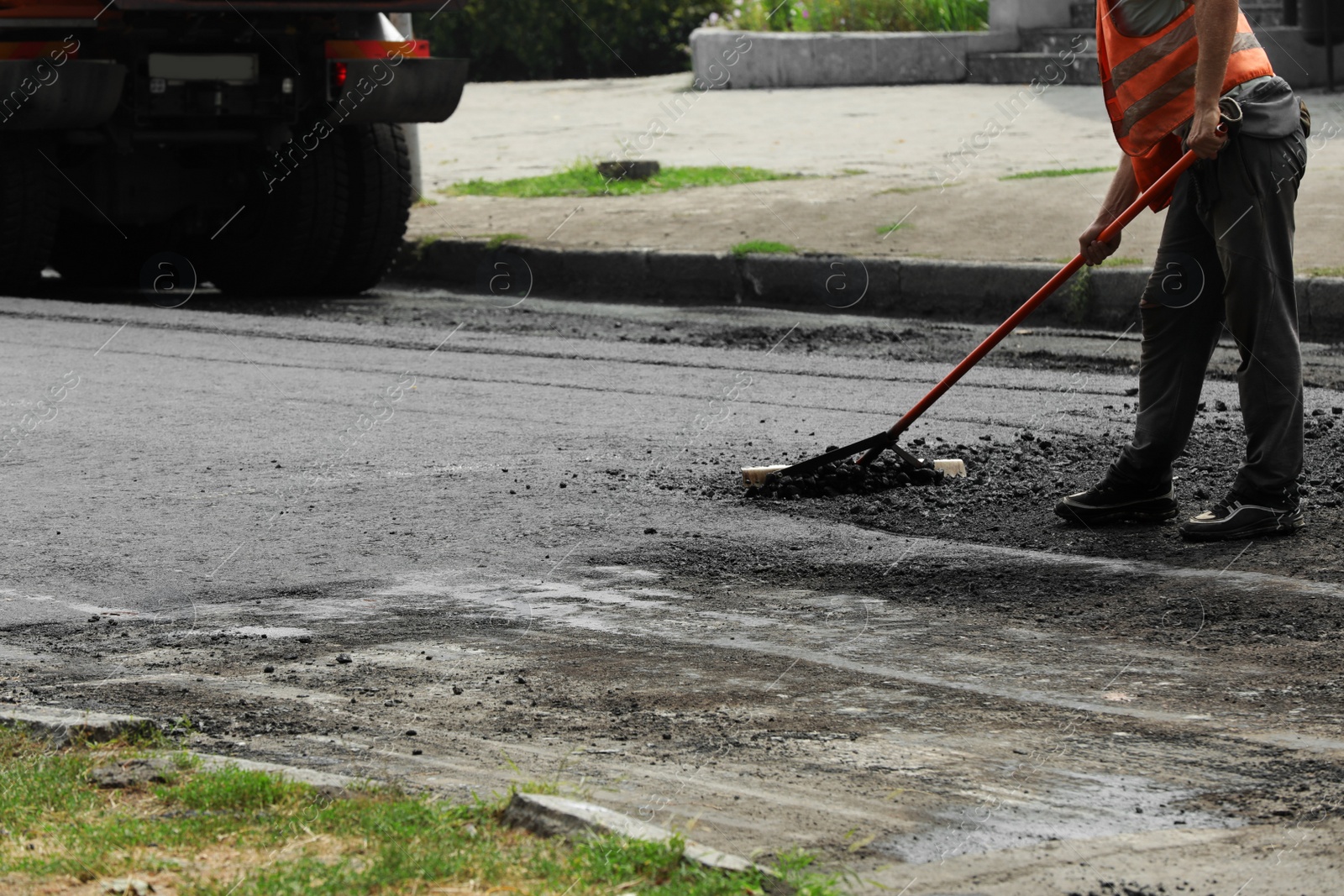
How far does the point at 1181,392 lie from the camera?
5.05m

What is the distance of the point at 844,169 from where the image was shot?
13.6 m

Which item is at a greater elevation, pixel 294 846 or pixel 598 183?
pixel 598 183

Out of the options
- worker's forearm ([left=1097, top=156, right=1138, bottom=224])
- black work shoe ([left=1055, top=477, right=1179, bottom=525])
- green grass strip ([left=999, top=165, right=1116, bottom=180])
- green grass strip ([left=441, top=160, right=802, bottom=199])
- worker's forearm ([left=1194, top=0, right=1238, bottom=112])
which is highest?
worker's forearm ([left=1194, top=0, right=1238, bottom=112])

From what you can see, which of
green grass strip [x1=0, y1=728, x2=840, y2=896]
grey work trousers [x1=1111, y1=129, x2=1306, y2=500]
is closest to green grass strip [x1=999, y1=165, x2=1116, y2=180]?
grey work trousers [x1=1111, y1=129, x2=1306, y2=500]

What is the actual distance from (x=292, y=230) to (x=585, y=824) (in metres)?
8.21

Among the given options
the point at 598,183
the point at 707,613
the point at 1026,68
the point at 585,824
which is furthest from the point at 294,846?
the point at 1026,68

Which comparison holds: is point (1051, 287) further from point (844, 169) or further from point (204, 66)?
point (844, 169)

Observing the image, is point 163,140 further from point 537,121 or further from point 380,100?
point 537,121

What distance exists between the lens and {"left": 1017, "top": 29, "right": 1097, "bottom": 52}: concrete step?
18.6 m

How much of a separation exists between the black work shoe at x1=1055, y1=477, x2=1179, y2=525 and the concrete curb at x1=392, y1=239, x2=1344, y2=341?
13.3 feet

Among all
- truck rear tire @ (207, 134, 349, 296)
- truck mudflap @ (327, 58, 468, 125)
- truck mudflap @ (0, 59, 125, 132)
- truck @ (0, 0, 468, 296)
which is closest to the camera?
truck mudflap @ (0, 59, 125, 132)

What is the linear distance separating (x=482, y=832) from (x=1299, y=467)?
9.47 ft

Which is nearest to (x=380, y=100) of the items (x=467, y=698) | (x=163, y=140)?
(x=163, y=140)

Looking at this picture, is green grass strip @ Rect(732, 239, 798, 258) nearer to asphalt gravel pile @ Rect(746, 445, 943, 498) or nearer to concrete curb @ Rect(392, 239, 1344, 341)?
concrete curb @ Rect(392, 239, 1344, 341)
